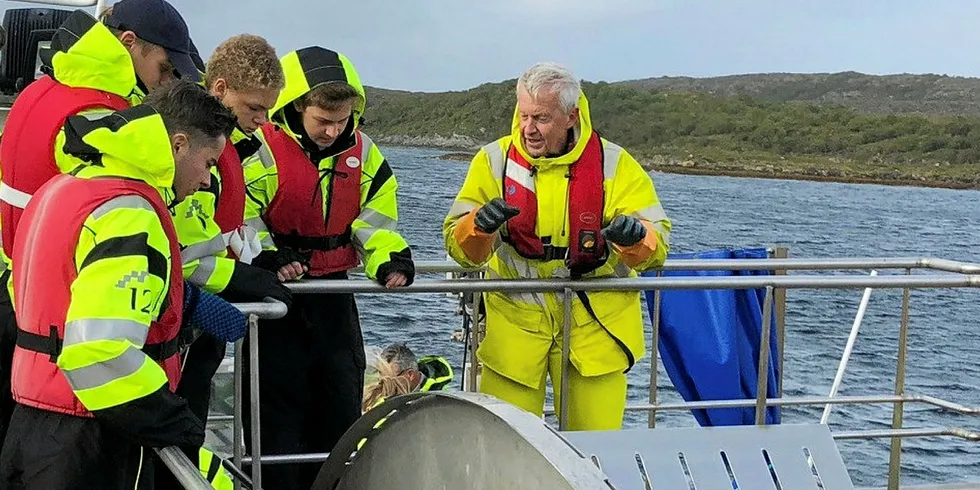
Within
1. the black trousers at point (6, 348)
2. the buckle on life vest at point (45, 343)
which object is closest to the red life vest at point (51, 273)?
the buckle on life vest at point (45, 343)

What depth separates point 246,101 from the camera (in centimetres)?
332

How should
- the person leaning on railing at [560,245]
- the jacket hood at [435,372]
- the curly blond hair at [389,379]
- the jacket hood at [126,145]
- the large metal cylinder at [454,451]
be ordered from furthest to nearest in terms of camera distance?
1. the jacket hood at [435,372]
2. the curly blond hair at [389,379]
3. the person leaning on railing at [560,245]
4. the jacket hood at [126,145]
5. the large metal cylinder at [454,451]

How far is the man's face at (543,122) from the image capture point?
387cm

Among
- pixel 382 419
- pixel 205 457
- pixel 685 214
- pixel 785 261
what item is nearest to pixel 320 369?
pixel 205 457

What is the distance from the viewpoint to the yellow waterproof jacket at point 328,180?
11.9 feet

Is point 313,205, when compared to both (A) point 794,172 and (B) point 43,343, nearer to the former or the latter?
(B) point 43,343

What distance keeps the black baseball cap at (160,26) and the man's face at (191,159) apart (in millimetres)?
553

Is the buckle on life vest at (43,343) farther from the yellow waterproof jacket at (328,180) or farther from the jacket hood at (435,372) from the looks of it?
the jacket hood at (435,372)

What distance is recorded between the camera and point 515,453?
224 centimetres

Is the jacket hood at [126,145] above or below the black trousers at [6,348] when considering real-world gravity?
above

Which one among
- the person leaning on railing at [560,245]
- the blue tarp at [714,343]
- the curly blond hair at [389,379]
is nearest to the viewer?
the person leaning on railing at [560,245]

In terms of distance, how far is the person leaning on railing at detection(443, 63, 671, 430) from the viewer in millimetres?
3959

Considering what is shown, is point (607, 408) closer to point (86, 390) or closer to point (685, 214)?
point (86, 390)

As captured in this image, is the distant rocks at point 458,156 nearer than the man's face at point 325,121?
No
